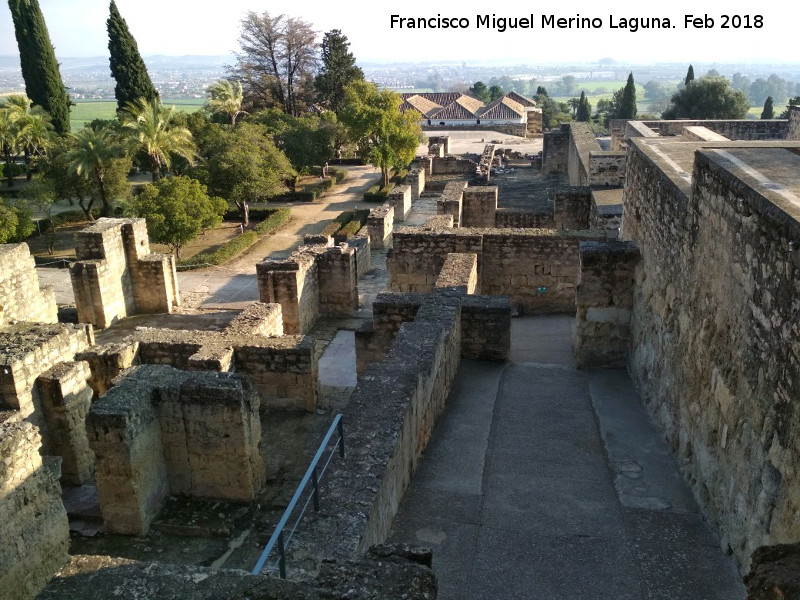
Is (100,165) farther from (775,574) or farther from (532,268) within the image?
(775,574)

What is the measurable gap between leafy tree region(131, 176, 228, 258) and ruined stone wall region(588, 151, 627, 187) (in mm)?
13079

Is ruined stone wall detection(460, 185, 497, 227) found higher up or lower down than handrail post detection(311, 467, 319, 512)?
higher up

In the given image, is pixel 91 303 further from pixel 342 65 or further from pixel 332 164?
pixel 342 65

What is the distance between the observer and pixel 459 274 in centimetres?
1088

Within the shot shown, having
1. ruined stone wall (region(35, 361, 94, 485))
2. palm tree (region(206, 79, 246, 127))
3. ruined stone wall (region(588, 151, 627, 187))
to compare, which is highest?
palm tree (region(206, 79, 246, 127))

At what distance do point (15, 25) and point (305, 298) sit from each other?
35524mm

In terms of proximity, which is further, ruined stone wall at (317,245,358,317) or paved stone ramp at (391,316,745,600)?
ruined stone wall at (317,245,358,317)

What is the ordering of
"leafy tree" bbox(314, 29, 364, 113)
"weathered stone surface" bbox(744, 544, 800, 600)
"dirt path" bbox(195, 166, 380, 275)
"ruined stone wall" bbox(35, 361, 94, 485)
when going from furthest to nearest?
"leafy tree" bbox(314, 29, 364, 113) < "dirt path" bbox(195, 166, 380, 275) < "ruined stone wall" bbox(35, 361, 94, 485) < "weathered stone surface" bbox(744, 544, 800, 600)

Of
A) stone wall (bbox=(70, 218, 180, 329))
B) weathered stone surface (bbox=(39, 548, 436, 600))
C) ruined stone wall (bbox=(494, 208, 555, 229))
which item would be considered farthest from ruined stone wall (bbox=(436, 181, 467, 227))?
weathered stone surface (bbox=(39, 548, 436, 600))

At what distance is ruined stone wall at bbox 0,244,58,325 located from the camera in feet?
48.2

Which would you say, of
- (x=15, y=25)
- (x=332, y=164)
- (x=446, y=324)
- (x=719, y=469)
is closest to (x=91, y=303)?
(x=446, y=324)

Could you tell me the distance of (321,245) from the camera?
19359mm

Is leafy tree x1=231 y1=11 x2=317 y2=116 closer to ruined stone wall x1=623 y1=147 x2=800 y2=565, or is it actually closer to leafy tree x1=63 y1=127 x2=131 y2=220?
leafy tree x1=63 y1=127 x2=131 y2=220

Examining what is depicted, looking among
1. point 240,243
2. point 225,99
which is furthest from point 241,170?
point 225,99
